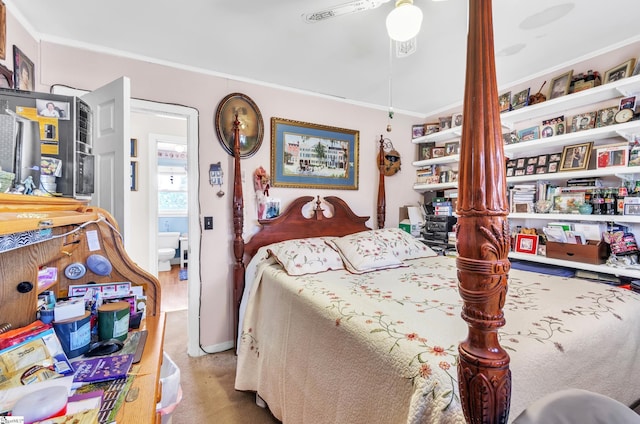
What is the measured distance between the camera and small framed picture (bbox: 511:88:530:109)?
249 cm

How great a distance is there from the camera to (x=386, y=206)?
11.0 feet

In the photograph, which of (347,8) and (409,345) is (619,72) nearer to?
(347,8)

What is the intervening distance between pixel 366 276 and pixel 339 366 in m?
0.84

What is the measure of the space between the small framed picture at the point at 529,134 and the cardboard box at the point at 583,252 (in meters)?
0.92

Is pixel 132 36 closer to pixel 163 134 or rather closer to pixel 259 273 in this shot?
pixel 259 273

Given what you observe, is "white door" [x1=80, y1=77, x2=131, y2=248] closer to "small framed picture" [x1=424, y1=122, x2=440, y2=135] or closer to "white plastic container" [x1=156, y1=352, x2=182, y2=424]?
"white plastic container" [x1=156, y1=352, x2=182, y2=424]

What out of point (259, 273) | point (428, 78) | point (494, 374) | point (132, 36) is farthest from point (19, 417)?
point (428, 78)

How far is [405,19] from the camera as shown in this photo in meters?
1.30

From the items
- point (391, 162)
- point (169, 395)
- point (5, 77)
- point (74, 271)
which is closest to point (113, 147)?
point (5, 77)

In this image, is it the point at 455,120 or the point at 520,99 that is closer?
the point at 520,99

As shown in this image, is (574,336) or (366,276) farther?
(366,276)

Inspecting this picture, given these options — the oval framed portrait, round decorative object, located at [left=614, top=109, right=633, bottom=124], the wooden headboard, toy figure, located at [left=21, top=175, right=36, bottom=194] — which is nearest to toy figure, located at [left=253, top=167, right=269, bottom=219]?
the oval framed portrait

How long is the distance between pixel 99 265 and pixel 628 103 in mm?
3249

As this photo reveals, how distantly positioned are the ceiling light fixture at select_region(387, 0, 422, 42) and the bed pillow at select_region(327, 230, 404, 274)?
4.78 ft
